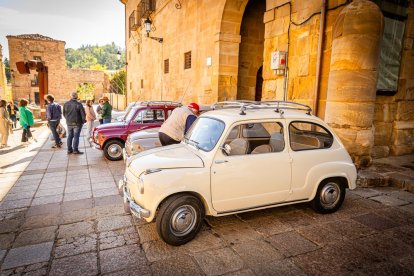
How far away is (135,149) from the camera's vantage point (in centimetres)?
631

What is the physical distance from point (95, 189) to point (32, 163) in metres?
3.28

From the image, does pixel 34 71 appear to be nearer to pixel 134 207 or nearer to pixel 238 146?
pixel 134 207

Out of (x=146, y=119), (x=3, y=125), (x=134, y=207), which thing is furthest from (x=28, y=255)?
(x=3, y=125)

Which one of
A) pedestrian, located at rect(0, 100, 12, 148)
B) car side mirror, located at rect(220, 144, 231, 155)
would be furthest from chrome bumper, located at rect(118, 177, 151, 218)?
pedestrian, located at rect(0, 100, 12, 148)

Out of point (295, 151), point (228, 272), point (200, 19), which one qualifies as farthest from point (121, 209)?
point (200, 19)

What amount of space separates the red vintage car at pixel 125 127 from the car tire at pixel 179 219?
4965 millimetres

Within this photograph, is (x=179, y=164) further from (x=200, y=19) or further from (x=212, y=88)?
(x=200, y=19)

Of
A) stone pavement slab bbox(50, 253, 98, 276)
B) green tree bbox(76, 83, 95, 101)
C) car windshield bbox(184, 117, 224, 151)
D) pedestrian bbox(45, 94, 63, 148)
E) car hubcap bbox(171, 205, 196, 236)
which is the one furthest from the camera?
green tree bbox(76, 83, 95, 101)

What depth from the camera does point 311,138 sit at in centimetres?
443

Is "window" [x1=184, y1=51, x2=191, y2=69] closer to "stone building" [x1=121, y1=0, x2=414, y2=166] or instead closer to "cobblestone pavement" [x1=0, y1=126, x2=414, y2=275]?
"stone building" [x1=121, y1=0, x2=414, y2=166]

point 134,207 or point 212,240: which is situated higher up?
point 134,207

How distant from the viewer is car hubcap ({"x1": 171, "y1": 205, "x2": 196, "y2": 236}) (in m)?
3.35

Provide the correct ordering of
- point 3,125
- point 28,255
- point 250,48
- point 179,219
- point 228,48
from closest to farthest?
point 28,255 → point 179,219 → point 3,125 → point 228,48 → point 250,48

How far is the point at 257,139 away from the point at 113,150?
5.00 meters
